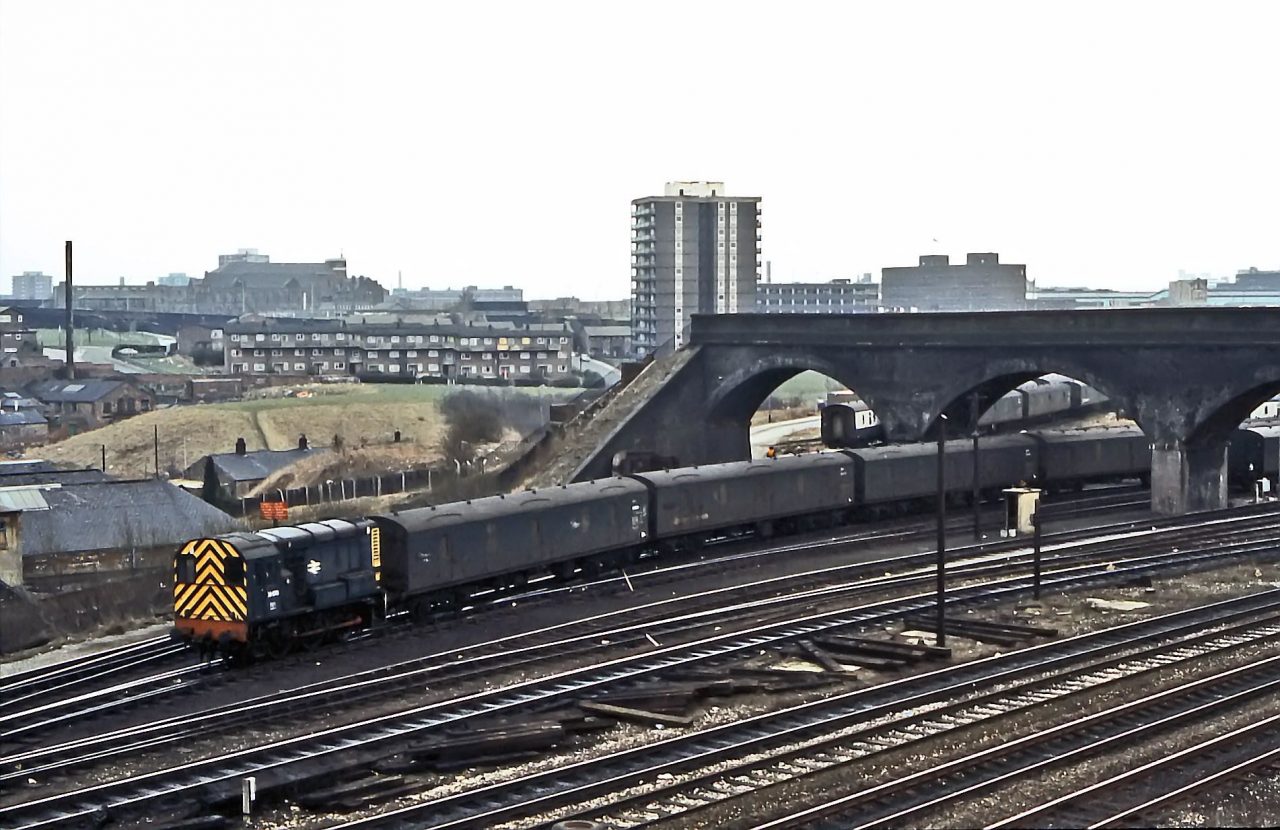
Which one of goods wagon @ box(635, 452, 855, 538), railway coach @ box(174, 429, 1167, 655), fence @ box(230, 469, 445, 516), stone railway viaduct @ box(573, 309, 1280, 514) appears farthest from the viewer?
fence @ box(230, 469, 445, 516)

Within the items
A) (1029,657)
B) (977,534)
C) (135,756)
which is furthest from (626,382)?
(135,756)

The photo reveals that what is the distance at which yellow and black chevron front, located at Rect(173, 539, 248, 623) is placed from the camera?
96.0 ft

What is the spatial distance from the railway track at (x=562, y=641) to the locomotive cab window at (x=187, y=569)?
376 centimetres

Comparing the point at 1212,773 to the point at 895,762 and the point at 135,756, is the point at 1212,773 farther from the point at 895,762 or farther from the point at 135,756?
the point at 135,756

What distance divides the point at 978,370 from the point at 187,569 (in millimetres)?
38105

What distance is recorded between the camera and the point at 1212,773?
21.6 metres

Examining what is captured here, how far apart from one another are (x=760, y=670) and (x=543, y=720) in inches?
204

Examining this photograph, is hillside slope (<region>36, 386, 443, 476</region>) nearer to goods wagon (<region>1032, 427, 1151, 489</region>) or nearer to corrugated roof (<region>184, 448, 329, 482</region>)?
corrugated roof (<region>184, 448, 329, 482</region>)

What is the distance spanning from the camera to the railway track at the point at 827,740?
20.1 m

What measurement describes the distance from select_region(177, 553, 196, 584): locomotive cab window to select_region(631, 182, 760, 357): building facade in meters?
128

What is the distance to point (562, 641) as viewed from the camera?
31547mm

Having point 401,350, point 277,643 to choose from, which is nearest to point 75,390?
point 401,350

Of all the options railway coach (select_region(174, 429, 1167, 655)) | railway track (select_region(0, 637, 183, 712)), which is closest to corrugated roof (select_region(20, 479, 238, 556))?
railway coach (select_region(174, 429, 1167, 655))

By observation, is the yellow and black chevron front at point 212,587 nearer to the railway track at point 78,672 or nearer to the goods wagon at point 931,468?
the railway track at point 78,672
